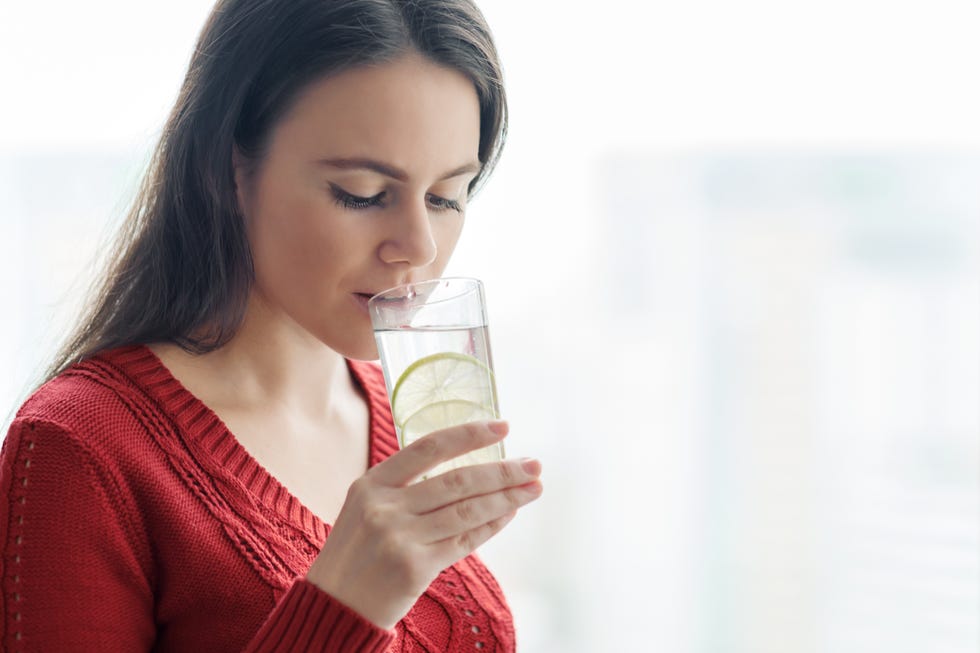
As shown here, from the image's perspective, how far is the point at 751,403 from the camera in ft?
8.87

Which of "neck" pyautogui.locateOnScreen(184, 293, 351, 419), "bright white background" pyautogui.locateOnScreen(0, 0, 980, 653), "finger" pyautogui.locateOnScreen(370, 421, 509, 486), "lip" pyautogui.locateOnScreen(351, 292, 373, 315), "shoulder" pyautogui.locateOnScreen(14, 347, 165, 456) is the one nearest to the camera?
"finger" pyautogui.locateOnScreen(370, 421, 509, 486)

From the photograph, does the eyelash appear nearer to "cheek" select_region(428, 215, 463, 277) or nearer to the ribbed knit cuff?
"cheek" select_region(428, 215, 463, 277)

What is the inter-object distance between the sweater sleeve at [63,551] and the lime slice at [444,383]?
1.17 ft

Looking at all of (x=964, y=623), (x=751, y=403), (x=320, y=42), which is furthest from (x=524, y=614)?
(x=320, y=42)

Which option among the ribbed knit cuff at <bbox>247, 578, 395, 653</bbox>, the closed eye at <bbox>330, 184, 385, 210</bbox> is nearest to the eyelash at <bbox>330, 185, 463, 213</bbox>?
the closed eye at <bbox>330, 184, 385, 210</bbox>

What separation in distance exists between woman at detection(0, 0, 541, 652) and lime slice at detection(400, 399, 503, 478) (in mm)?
68

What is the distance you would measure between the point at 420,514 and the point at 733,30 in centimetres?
181

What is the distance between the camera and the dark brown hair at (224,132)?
119 centimetres

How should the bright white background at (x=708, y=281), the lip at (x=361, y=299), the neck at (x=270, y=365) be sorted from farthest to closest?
the bright white background at (x=708, y=281) < the neck at (x=270, y=365) < the lip at (x=361, y=299)

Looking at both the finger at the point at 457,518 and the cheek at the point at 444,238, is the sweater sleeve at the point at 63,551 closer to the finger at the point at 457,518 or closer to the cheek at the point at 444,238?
the finger at the point at 457,518

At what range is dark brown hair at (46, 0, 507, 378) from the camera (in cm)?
119

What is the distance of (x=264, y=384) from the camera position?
140 cm

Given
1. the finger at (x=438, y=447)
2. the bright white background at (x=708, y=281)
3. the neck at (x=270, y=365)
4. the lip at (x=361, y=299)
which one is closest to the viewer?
the finger at (x=438, y=447)

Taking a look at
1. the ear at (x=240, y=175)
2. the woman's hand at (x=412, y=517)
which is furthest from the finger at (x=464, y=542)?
the ear at (x=240, y=175)
